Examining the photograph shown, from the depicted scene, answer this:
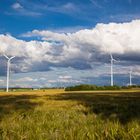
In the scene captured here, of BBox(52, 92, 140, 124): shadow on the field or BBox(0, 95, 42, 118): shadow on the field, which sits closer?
BBox(52, 92, 140, 124): shadow on the field

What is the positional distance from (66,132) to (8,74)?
10134 centimetres

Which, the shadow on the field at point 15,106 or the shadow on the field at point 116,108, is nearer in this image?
the shadow on the field at point 116,108

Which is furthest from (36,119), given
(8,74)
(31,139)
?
(8,74)

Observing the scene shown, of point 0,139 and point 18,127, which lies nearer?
point 0,139

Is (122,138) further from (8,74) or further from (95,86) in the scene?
(95,86)

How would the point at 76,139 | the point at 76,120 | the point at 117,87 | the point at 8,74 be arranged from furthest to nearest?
the point at 117,87
the point at 8,74
the point at 76,120
the point at 76,139

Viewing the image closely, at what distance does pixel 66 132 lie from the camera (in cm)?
1752

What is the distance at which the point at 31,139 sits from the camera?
645 inches

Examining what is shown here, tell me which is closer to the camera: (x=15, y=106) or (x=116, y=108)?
(x=116, y=108)

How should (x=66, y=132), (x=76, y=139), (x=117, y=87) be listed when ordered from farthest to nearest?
1. (x=117, y=87)
2. (x=66, y=132)
3. (x=76, y=139)

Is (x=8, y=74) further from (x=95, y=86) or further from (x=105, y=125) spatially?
(x=105, y=125)

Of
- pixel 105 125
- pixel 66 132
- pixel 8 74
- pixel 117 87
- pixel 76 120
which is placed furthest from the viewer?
pixel 117 87

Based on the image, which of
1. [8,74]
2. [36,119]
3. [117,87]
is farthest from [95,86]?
[36,119]

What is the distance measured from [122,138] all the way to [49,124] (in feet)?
15.4
